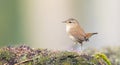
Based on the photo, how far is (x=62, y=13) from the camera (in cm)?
1445

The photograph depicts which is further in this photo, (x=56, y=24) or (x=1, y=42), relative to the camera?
(x=56, y=24)

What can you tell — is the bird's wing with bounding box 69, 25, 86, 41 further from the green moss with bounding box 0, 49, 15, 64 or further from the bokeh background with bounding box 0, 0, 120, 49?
the bokeh background with bounding box 0, 0, 120, 49

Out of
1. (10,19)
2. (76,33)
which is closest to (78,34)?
(76,33)

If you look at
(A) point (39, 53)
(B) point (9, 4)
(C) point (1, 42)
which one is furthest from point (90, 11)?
(A) point (39, 53)

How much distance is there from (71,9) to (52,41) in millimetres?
1706

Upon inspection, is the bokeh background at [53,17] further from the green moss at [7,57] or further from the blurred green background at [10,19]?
the green moss at [7,57]

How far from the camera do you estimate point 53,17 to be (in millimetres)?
14508

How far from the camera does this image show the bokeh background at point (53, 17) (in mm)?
13742

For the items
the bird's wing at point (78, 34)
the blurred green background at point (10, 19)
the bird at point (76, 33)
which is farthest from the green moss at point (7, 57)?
the blurred green background at point (10, 19)

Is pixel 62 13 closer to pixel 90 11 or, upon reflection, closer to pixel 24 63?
pixel 90 11

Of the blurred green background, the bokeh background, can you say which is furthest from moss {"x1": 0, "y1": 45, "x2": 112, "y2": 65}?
the bokeh background

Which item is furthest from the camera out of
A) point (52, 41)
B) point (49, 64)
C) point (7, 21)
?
point (7, 21)

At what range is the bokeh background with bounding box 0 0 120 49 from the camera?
1374 centimetres

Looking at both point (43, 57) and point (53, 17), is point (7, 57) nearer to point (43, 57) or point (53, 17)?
point (43, 57)
